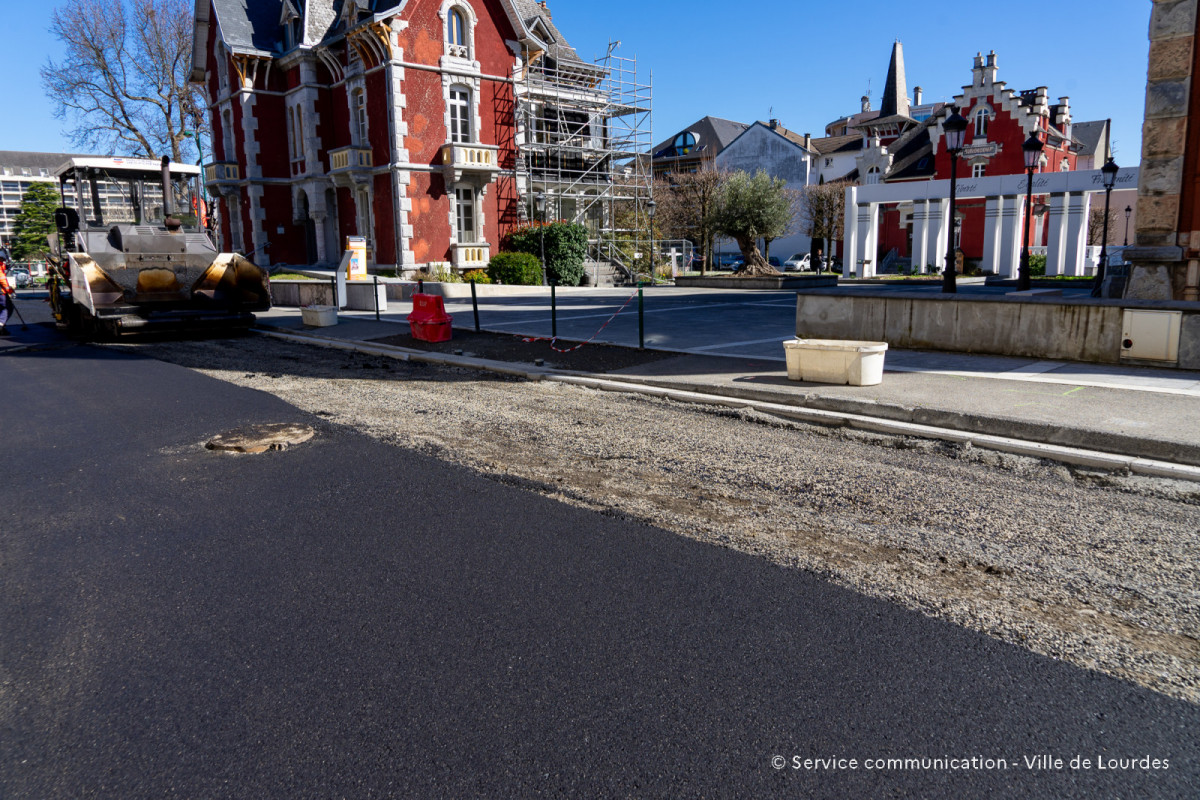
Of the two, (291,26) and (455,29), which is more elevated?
(291,26)

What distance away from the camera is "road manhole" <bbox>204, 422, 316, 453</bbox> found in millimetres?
7008

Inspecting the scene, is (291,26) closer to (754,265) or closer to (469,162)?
(469,162)

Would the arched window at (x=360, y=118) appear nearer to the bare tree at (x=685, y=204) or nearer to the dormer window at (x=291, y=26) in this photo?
the dormer window at (x=291, y=26)

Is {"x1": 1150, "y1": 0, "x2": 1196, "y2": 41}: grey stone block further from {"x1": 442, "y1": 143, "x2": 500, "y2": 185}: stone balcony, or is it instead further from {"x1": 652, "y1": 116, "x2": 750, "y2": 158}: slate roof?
{"x1": 652, "y1": 116, "x2": 750, "y2": 158}: slate roof

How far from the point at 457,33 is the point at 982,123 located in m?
34.8

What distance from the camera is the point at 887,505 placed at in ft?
17.6

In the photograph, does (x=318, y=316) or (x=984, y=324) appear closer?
(x=984, y=324)

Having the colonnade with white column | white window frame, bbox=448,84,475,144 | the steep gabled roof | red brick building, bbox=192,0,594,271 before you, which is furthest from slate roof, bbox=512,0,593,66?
the steep gabled roof

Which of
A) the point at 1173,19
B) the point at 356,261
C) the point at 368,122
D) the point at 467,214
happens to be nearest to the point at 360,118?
the point at 368,122

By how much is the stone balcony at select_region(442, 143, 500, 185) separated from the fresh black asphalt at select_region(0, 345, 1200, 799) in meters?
27.3

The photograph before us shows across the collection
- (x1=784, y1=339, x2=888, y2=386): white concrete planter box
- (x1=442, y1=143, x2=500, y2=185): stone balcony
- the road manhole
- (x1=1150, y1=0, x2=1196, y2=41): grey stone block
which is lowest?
the road manhole

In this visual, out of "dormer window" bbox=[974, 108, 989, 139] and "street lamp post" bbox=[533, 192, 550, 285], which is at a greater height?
"dormer window" bbox=[974, 108, 989, 139]

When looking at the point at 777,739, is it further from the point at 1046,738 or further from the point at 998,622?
the point at 998,622

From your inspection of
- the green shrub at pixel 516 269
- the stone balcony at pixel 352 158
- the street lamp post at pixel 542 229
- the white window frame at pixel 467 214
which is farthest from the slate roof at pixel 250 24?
the green shrub at pixel 516 269
